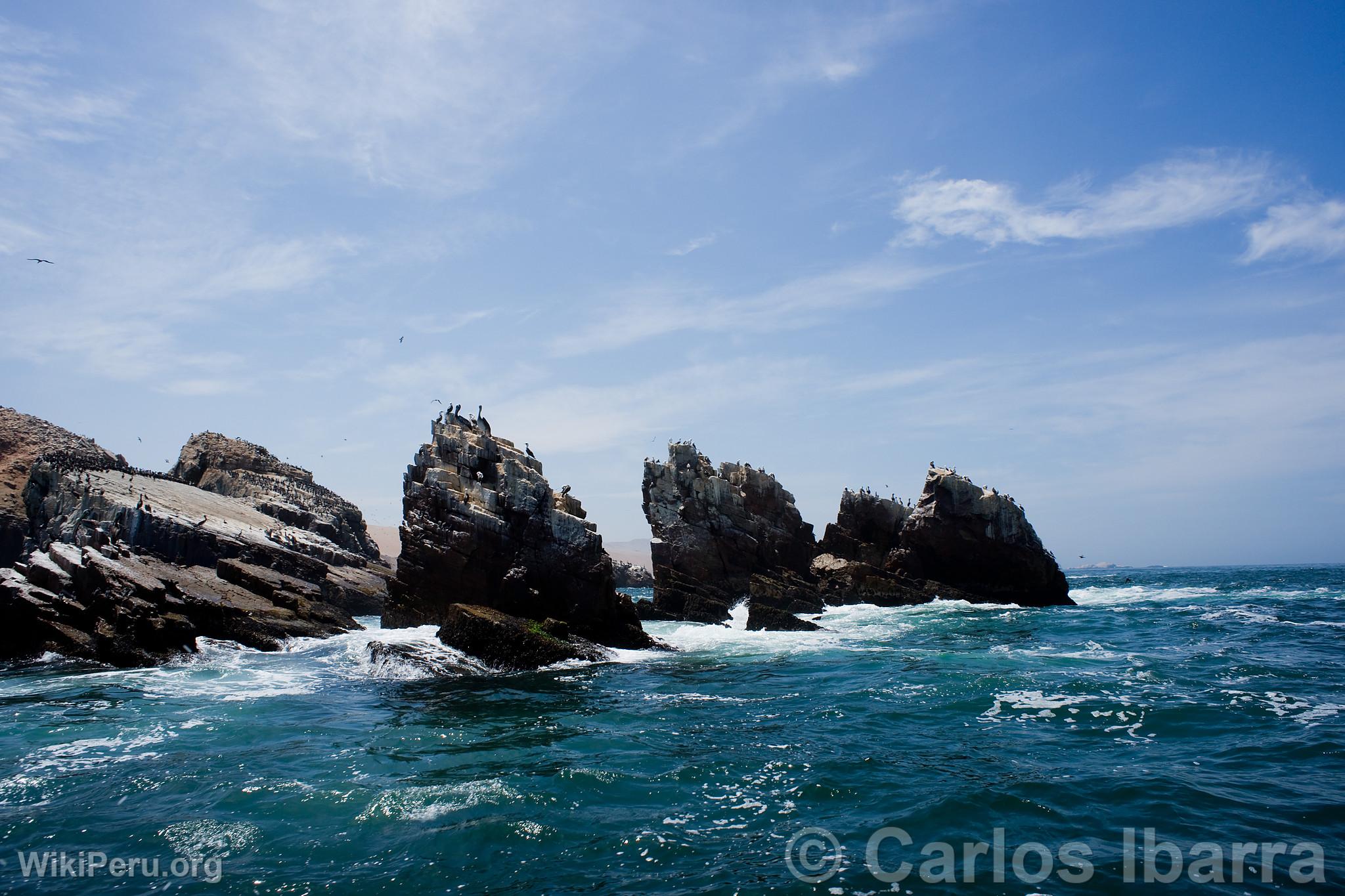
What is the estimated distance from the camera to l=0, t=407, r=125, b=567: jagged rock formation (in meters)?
56.6

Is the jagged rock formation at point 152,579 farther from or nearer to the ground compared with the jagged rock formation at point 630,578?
farther from the ground

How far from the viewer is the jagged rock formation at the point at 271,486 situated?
6606cm

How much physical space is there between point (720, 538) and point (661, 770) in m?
40.4

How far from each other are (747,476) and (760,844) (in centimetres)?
4920

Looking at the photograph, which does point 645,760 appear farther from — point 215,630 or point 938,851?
point 215,630

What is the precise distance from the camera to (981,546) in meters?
56.3

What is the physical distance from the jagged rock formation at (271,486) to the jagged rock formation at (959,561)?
149 feet

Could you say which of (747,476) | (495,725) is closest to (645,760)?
(495,725)

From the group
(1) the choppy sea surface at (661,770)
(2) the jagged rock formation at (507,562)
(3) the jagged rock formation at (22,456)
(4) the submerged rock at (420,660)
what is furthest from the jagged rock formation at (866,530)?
(3) the jagged rock formation at (22,456)

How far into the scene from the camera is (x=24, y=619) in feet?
87.8

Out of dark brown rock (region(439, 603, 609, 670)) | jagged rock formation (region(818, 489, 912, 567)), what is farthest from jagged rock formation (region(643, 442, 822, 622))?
dark brown rock (region(439, 603, 609, 670))

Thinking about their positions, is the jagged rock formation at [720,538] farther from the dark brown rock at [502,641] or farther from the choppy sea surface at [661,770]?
the choppy sea surface at [661,770]

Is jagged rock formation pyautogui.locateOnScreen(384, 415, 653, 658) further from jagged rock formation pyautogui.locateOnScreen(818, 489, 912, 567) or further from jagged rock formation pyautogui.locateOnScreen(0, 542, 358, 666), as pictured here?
jagged rock formation pyautogui.locateOnScreen(818, 489, 912, 567)

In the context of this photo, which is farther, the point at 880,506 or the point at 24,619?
the point at 880,506
